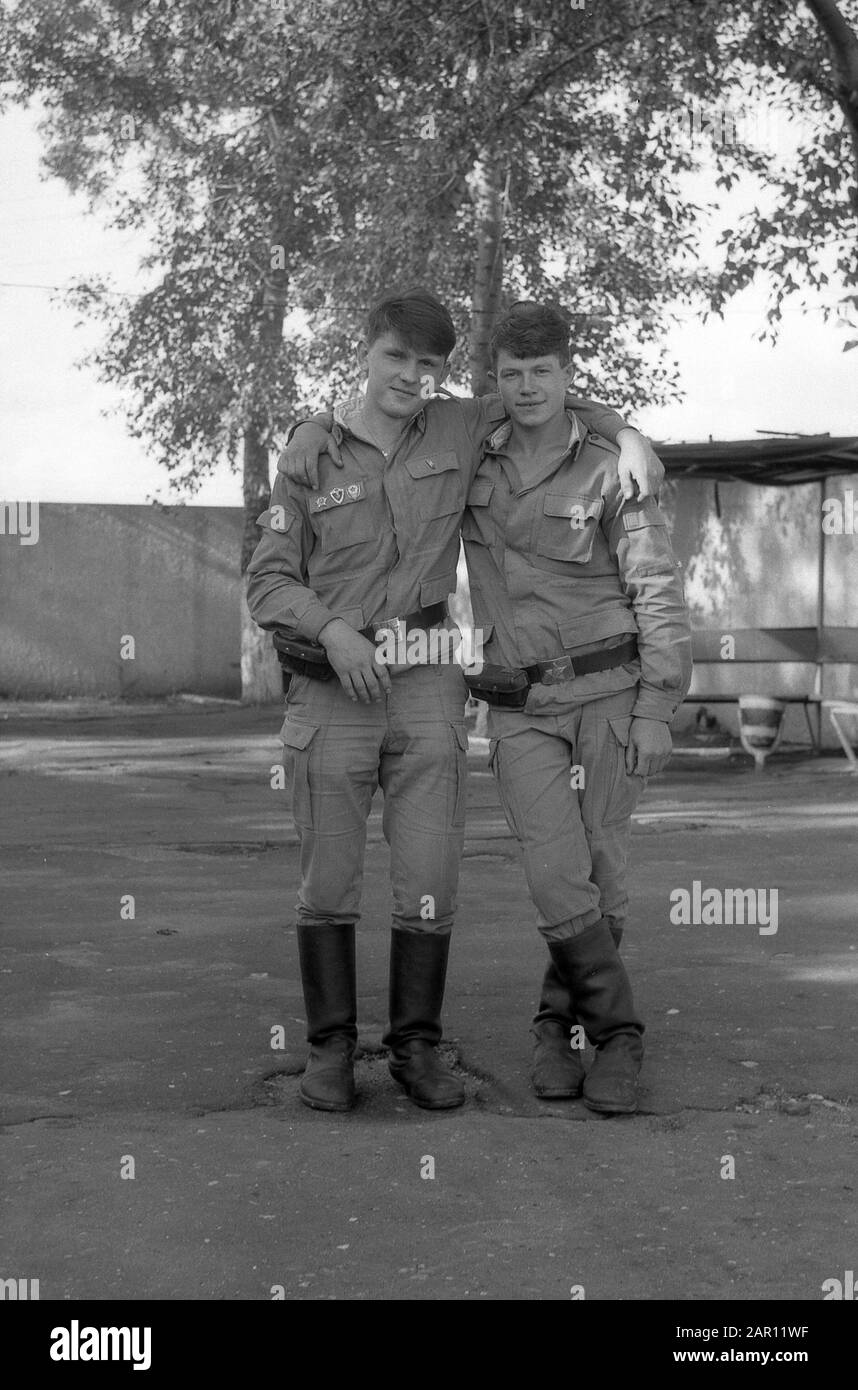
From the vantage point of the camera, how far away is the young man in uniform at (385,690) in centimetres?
431

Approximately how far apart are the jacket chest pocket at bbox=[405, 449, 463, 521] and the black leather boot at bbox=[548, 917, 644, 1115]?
113cm

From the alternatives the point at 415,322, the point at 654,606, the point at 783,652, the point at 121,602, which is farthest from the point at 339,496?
the point at 121,602

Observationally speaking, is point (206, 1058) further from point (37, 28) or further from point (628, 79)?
point (37, 28)

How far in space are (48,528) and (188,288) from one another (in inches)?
153

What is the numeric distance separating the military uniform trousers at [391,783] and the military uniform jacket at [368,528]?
210 mm

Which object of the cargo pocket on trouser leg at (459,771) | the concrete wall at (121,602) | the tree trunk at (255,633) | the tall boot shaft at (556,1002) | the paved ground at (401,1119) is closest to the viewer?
the paved ground at (401,1119)

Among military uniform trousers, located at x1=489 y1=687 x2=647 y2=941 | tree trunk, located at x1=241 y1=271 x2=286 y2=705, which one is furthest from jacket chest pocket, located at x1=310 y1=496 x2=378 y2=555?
tree trunk, located at x1=241 y1=271 x2=286 y2=705

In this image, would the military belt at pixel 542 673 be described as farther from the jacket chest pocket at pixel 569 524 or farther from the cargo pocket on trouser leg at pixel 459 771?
the jacket chest pocket at pixel 569 524

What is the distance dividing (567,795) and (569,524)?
0.69 m

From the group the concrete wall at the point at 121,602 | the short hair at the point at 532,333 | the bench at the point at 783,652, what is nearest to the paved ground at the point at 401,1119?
the short hair at the point at 532,333

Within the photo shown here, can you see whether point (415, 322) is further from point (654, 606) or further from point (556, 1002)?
point (556, 1002)

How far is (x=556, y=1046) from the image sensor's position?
453cm

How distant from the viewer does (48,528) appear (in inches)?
816

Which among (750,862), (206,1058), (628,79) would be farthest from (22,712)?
(206,1058)
